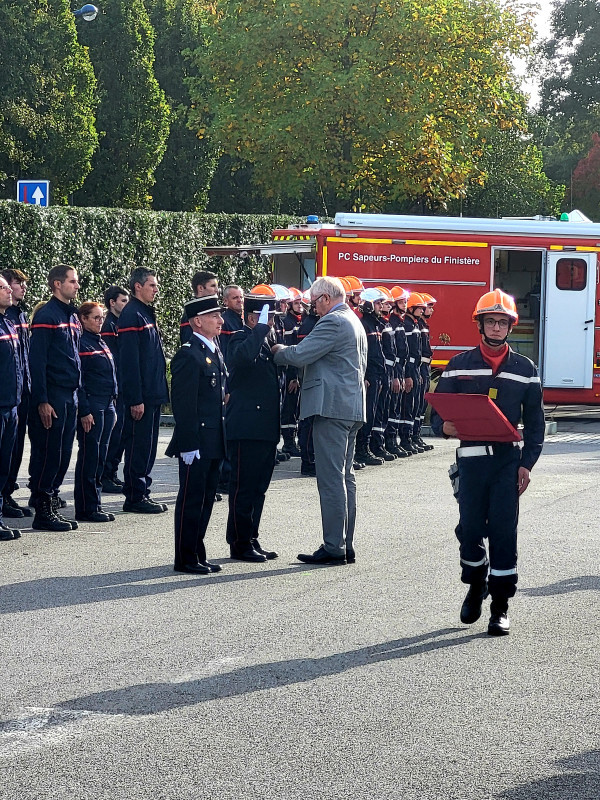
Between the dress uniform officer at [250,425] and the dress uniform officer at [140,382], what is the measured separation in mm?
2083

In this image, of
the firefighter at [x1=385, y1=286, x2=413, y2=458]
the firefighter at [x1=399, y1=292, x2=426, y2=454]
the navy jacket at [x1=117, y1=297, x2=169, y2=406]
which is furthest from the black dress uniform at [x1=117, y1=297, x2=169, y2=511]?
the firefighter at [x1=399, y1=292, x2=426, y2=454]

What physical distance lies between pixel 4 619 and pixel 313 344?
294 centimetres

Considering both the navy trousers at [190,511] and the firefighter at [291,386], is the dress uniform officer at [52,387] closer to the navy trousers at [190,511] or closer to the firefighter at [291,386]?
the navy trousers at [190,511]

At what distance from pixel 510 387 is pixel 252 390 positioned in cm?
251

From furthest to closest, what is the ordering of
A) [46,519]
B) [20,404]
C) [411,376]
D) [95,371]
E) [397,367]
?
[411,376]
[397,367]
[95,371]
[20,404]
[46,519]

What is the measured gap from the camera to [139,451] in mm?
11859

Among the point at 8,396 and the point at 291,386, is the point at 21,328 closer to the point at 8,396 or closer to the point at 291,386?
the point at 8,396

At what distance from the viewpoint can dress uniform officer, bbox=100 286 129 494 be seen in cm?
1299

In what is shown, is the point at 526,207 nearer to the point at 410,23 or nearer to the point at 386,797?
the point at 410,23

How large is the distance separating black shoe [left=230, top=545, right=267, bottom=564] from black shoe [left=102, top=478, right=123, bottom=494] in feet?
12.5

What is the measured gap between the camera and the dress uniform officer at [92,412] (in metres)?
11.4

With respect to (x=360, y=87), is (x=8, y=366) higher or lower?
lower

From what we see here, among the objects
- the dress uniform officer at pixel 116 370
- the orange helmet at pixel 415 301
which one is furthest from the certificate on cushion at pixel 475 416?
the orange helmet at pixel 415 301

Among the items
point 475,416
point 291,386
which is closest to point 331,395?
point 475,416
